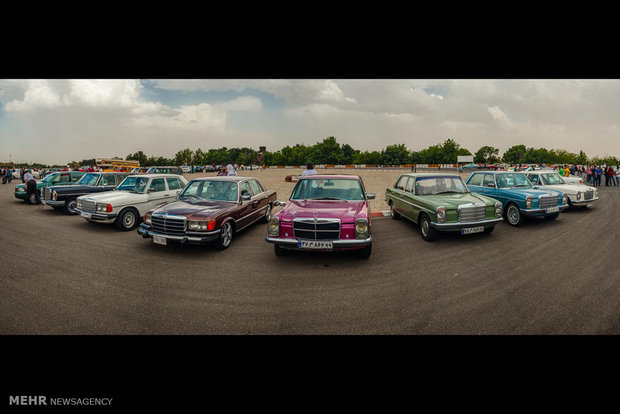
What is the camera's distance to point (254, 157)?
490 ft

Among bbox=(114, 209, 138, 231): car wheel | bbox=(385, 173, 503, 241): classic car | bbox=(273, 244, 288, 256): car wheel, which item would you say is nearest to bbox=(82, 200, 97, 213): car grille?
bbox=(114, 209, 138, 231): car wheel

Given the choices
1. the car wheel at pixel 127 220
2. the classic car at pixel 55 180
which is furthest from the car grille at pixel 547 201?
the classic car at pixel 55 180

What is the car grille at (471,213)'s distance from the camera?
6.05m

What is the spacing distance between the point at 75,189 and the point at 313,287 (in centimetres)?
1133

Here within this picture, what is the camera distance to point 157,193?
27.1 feet

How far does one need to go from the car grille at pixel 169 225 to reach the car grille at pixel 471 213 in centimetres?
617

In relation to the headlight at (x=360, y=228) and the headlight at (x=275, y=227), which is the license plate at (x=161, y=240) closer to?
the headlight at (x=275, y=227)

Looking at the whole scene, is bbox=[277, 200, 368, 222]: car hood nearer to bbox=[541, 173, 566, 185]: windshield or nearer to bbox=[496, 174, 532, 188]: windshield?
bbox=[496, 174, 532, 188]: windshield

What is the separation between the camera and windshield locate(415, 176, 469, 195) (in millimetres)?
7237

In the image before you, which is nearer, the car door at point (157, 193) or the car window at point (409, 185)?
the car window at point (409, 185)

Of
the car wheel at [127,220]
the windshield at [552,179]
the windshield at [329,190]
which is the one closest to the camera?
the windshield at [329,190]

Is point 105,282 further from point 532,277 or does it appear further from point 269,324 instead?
point 532,277
